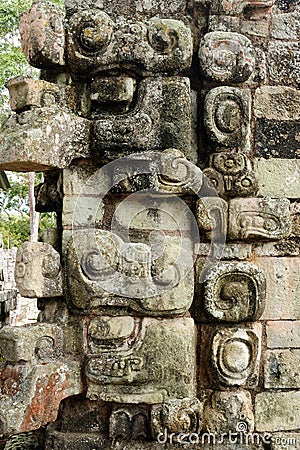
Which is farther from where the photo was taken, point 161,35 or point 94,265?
point 161,35

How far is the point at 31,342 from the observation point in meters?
3.38

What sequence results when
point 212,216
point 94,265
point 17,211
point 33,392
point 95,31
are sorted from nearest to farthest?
point 33,392
point 94,265
point 95,31
point 212,216
point 17,211

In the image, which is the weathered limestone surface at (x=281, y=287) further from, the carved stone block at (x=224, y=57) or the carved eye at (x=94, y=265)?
the carved stone block at (x=224, y=57)

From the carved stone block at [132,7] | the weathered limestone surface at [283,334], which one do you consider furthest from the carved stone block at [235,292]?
the carved stone block at [132,7]

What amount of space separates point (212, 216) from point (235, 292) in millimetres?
487

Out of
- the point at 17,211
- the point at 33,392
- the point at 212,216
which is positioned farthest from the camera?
the point at 17,211

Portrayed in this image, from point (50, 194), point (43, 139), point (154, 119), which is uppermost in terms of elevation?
point (154, 119)

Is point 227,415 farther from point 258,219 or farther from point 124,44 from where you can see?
point 124,44

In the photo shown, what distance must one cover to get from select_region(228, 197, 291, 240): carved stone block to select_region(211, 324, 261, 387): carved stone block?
592 millimetres

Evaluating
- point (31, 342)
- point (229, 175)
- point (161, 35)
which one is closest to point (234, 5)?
point (161, 35)

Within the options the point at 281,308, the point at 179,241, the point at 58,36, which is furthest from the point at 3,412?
the point at 58,36

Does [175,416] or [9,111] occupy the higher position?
[9,111]

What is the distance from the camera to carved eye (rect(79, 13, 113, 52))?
354 cm

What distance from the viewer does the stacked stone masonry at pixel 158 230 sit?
11.4 ft
